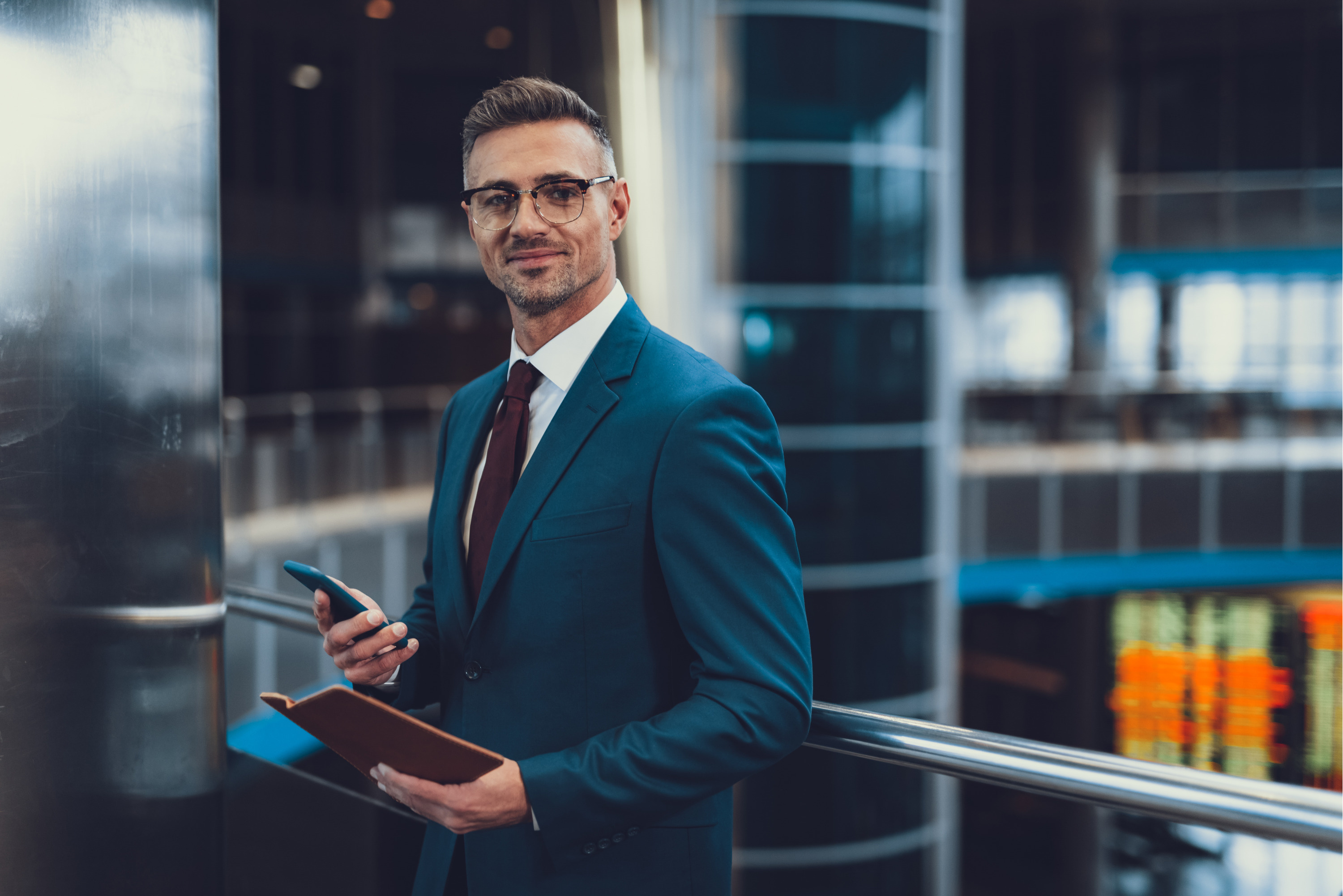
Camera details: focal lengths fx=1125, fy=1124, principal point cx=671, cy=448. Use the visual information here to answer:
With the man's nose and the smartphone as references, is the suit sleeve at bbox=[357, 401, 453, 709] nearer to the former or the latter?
the smartphone

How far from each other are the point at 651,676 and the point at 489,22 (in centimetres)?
1971

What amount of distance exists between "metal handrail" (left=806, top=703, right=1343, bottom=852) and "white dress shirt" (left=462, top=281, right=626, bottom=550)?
63 cm

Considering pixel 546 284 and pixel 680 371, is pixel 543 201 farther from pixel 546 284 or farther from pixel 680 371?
pixel 680 371

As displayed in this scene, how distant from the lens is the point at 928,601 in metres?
9.91

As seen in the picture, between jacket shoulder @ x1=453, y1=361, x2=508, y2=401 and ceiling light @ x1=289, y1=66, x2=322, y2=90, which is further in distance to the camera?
ceiling light @ x1=289, y1=66, x2=322, y2=90

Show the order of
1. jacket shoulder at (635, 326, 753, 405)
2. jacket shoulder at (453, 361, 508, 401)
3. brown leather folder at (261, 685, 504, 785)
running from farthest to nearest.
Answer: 1. jacket shoulder at (453, 361, 508, 401)
2. jacket shoulder at (635, 326, 753, 405)
3. brown leather folder at (261, 685, 504, 785)

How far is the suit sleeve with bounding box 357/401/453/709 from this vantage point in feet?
6.13

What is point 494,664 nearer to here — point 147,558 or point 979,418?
point 147,558

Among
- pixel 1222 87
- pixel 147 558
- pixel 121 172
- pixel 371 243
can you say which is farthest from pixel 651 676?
pixel 1222 87

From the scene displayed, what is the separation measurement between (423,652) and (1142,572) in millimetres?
17808

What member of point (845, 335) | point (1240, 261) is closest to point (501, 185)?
point (845, 335)

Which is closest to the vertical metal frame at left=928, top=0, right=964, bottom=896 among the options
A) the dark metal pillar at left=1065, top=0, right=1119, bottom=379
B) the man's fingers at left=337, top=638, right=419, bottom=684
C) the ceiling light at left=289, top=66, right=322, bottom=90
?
the man's fingers at left=337, top=638, right=419, bottom=684

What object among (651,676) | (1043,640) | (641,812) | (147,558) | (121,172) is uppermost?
(121,172)

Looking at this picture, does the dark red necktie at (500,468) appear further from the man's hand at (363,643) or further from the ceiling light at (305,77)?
the ceiling light at (305,77)
